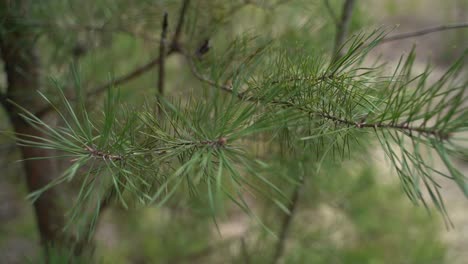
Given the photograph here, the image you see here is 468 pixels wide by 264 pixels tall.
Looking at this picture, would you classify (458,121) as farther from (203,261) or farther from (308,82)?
(203,261)

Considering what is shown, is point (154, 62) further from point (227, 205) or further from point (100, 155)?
point (227, 205)

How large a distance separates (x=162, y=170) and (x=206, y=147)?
6cm

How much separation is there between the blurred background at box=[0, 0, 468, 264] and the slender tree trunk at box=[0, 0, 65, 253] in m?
0.02

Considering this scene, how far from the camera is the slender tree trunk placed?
458 mm

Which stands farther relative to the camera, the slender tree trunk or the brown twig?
the slender tree trunk

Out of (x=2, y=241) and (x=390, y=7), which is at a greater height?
(x=390, y=7)

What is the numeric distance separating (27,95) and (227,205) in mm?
457

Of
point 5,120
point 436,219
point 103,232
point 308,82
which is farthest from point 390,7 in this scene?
point 103,232

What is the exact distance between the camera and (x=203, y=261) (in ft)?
2.77

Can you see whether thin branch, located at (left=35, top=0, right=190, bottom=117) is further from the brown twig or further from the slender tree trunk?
the brown twig

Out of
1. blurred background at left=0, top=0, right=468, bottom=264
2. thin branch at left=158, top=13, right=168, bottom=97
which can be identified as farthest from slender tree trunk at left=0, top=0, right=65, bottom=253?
thin branch at left=158, top=13, right=168, bottom=97

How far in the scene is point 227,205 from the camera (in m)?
0.85

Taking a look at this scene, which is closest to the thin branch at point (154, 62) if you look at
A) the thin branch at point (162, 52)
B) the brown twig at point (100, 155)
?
the thin branch at point (162, 52)

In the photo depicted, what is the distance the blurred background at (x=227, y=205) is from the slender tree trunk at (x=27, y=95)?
19 mm
